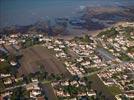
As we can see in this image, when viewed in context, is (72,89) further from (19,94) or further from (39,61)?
(39,61)

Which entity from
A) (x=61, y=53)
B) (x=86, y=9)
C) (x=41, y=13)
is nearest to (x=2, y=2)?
(x=41, y=13)

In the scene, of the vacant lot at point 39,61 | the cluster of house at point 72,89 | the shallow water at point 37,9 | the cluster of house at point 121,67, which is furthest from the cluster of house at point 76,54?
the shallow water at point 37,9

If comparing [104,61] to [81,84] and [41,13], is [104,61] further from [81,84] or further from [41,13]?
[41,13]

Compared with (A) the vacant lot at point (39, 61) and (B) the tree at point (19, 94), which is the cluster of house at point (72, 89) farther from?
(B) the tree at point (19, 94)

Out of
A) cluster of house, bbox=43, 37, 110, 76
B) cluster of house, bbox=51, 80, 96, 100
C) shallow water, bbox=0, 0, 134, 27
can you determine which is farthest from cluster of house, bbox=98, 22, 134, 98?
shallow water, bbox=0, 0, 134, 27

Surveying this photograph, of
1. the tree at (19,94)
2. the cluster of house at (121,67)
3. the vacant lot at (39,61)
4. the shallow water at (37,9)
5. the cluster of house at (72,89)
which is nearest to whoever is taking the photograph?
the tree at (19,94)

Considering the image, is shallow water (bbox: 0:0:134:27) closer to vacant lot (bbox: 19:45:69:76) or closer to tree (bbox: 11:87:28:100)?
vacant lot (bbox: 19:45:69:76)
